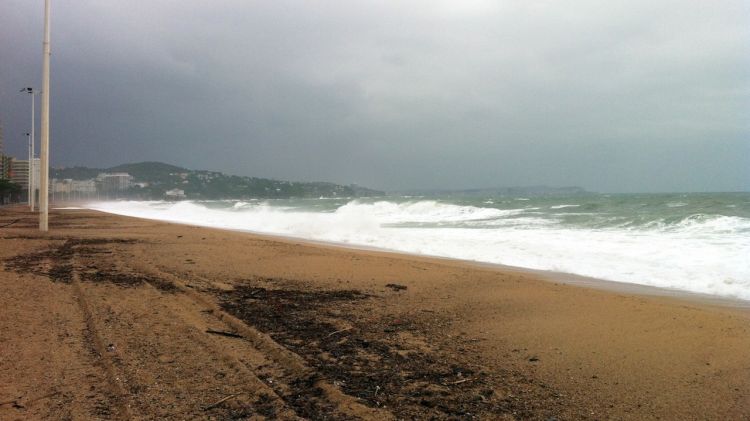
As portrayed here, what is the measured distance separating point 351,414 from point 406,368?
37.6 inches

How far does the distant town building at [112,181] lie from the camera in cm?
10244

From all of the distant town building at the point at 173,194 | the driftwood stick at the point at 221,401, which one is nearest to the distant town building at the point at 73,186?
the distant town building at the point at 173,194

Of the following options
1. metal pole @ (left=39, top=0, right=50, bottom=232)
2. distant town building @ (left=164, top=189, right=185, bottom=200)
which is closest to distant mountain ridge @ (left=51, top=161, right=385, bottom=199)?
distant town building @ (left=164, top=189, right=185, bottom=200)

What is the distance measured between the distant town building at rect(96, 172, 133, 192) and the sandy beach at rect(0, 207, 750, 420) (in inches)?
4274

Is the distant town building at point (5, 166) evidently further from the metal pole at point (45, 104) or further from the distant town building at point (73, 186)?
the metal pole at point (45, 104)

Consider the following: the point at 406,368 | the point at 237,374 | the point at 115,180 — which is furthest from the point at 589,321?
the point at 115,180

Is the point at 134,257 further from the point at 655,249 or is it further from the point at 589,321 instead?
the point at 655,249

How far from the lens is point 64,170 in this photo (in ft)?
336

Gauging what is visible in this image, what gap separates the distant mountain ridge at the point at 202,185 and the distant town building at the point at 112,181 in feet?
6.75

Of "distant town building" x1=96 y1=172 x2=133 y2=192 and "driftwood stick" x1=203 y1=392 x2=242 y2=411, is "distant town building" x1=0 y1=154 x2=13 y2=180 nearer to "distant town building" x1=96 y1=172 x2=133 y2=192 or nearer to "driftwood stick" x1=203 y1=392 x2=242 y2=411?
"distant town building" x1=96 y1=172 x2=133 y2=192

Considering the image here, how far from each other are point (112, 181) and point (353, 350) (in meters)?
115

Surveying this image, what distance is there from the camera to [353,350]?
430cm

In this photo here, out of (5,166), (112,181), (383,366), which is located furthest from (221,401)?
(112,181)

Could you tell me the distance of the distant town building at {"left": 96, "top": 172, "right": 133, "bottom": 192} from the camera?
10244 cm
